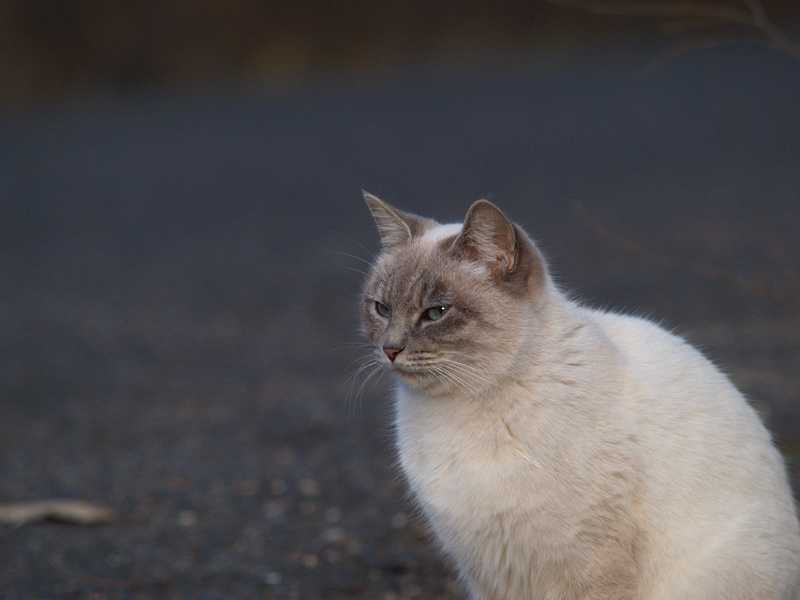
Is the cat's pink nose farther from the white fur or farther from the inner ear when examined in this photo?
the inner ear

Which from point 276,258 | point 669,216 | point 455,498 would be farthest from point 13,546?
point 669,216

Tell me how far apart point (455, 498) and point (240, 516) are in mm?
2075

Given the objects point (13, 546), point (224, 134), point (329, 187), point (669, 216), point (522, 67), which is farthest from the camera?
point (522, 67)

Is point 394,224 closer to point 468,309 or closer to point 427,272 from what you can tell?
point 427,272

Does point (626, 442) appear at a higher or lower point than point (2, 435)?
higher

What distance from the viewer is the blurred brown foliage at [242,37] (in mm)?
16016

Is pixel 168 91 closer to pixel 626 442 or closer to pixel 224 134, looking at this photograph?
pixel 224 134

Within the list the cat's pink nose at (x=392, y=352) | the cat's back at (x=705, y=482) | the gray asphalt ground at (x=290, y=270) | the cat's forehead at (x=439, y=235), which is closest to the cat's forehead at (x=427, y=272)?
the cat's forehead at (x=439, y=235)

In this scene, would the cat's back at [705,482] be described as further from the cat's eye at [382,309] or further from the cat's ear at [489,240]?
the cat's eye at [382,309]

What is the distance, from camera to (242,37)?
17.0 meters

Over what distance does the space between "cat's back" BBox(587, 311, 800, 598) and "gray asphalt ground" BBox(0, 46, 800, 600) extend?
1.17 metres

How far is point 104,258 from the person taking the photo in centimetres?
999

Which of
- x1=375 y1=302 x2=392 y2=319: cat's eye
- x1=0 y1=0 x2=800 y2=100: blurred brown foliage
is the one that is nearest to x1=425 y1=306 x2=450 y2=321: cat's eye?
x1=375 y1=302 x2=392 y2=319: cat's eye

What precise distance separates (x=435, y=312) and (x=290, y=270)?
6575 mm
